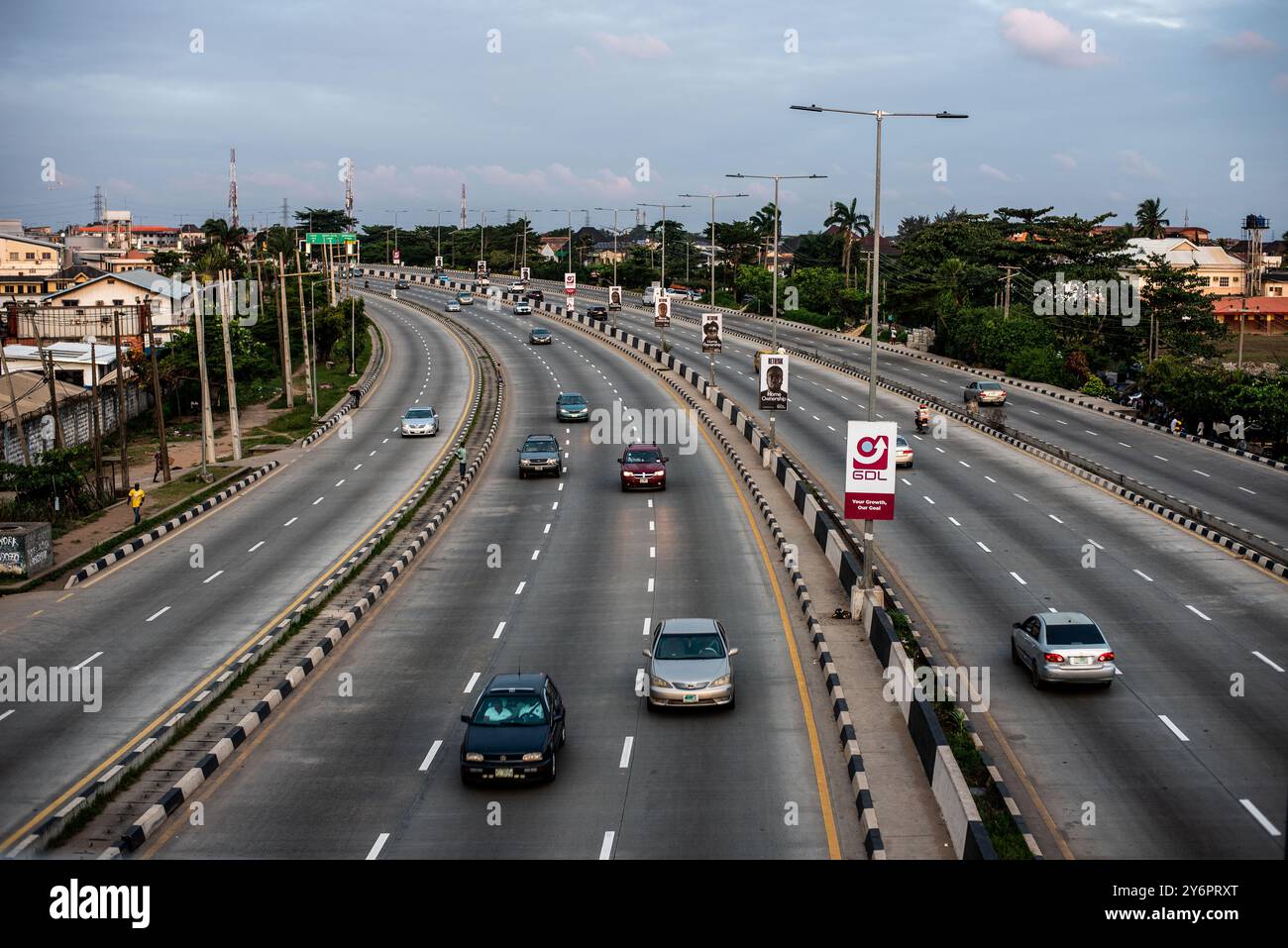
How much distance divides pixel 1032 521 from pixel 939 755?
24911 mm

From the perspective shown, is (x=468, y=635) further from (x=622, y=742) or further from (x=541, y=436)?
A: (x=541, y=436)

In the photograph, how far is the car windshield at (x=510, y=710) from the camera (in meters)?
19.8

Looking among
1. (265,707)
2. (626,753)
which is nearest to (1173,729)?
Result: (626,753)

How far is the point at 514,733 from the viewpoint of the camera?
764 inches

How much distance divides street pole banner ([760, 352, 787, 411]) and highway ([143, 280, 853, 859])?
19.8 feet

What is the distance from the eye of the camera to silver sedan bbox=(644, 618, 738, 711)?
22.6 meters

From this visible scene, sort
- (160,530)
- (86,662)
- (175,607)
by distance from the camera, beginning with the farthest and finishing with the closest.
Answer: (160,530), (175,607), (86,662)

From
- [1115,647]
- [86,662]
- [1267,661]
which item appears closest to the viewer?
[1267,661]

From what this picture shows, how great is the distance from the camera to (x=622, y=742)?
70.0 feet

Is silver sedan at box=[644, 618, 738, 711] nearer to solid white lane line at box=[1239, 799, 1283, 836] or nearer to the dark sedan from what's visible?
the dark sedan

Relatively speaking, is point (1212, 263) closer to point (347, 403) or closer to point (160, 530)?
point (347, 403)

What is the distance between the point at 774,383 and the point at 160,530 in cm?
2157

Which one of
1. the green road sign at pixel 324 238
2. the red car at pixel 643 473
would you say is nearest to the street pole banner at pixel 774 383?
the red car at pixel 643 473
